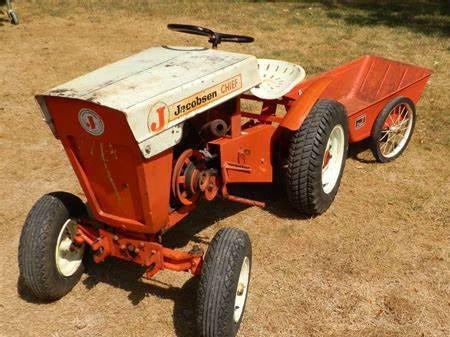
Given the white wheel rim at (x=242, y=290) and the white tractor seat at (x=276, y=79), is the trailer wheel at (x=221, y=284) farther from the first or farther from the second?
the white tractor seat at (x=276, y=79)

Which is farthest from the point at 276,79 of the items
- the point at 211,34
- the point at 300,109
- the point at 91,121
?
the point at 91,121

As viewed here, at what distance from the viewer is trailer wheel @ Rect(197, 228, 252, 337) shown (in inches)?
109

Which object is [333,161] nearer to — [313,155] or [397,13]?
[313,155]

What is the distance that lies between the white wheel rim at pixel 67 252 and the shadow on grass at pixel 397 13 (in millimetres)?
7477

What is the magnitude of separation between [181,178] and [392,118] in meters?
2.57

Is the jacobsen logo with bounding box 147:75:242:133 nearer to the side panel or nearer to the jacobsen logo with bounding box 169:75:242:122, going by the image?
the jacobsen logo with bounding box 169:75:242:122

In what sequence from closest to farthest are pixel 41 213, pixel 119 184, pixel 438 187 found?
pixel 119 184 < pixel 41 213 < pixel 438 187

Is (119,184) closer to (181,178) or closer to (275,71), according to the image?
(181,178)

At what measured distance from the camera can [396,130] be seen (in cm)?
496

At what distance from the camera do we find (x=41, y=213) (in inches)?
124

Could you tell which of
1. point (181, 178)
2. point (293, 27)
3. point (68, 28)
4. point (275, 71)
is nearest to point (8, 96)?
point (68, 28)

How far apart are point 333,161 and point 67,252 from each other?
2.13 m

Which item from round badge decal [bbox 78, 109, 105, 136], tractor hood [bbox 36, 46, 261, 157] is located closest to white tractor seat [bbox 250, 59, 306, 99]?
tractor hood [bbox 36, 46, 261, 157]

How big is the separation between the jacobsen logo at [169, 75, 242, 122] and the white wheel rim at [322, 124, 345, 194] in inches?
47.5
